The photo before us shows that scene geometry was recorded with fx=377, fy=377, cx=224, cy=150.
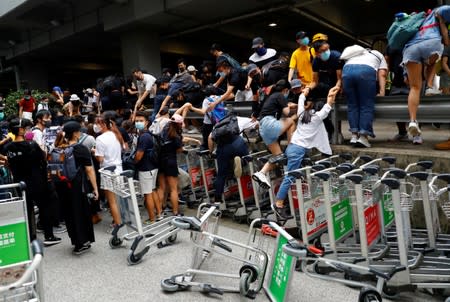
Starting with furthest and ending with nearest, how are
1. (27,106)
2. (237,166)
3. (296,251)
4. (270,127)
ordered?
(27,106), (237,166), (270,127), (296,251)

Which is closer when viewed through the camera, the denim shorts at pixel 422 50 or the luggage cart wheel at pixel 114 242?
the denim shorts at pixel 422 50

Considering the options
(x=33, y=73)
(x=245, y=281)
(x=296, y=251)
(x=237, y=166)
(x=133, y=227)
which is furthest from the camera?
(x=33, y=73)

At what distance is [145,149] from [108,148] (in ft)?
1.96

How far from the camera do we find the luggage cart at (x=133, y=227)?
4453 mm

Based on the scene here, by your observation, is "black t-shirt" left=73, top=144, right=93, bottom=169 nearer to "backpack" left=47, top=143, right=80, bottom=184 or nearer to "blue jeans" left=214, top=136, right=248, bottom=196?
"backpack" left=47, top=143, right=80, bottom=184

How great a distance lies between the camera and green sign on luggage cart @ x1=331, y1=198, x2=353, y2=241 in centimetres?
368

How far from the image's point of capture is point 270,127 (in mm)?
5055

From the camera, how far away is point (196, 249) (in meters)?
3.69

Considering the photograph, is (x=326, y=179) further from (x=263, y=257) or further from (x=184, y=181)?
(x=184, y=181)

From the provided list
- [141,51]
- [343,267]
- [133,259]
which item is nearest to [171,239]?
[133,259]

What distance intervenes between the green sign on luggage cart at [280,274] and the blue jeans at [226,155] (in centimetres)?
230

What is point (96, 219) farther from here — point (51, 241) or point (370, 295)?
point (370, 295)

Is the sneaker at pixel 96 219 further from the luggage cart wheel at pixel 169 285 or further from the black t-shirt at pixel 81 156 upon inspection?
the luggage cart wheel at pixel 169 285

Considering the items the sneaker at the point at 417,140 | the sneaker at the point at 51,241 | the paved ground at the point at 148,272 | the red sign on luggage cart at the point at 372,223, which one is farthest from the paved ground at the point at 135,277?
the sneaker at the point at 417,140
